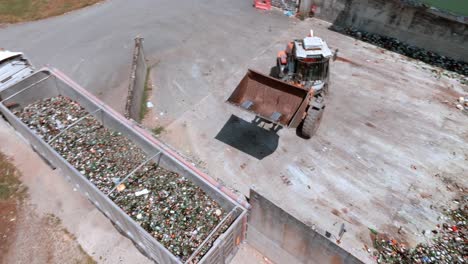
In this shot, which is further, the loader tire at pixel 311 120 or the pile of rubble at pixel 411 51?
the pile of rubble at pixel 411 51

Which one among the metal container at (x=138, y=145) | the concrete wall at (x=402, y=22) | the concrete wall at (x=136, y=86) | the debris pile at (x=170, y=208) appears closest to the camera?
the metal container at (x=138, y=145)

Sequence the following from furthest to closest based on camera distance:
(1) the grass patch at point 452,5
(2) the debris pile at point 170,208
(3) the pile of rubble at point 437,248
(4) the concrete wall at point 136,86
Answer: (1) the grass patch at point 452,5 < (4) the concrete wall at point 136,86 < (3) the pile of rubble at point 437,248 < (2) the debris pile at point 170,208

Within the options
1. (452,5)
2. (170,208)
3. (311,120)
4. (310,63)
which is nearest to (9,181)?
(170,208)

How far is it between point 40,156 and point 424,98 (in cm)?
1260

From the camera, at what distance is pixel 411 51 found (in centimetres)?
1403

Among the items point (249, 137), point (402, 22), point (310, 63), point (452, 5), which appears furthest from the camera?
point (452, 5)

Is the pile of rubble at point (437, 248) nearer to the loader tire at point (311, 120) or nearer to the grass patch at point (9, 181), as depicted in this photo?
the loader tire at point (311, 120)

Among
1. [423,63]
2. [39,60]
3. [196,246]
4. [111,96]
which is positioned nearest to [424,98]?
[423,63]

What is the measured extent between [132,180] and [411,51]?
39.4 ft

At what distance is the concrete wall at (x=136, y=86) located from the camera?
34.6 ft

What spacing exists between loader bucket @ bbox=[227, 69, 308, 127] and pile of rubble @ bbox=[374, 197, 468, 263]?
3.75 m

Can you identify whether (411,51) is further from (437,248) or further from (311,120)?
(437,248)

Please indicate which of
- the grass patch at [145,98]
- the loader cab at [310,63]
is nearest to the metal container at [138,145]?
the grass patch at [145,98]

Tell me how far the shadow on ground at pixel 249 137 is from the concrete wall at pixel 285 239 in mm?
2999
